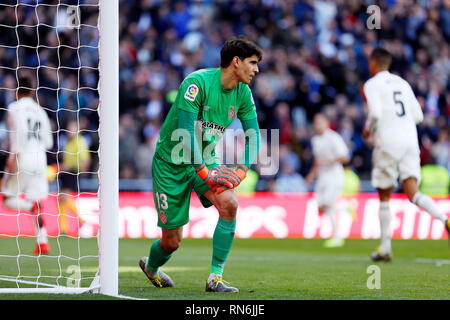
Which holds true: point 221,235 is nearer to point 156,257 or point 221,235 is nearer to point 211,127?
point 156,257

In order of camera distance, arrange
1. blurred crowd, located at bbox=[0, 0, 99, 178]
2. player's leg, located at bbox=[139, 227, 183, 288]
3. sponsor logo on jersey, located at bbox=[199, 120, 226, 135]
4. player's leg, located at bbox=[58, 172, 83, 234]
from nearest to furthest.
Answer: sponsor logo on jersey, located at bbox=[199, 120, 226, 135] → player's leg, located at bbox=[139, 227, 183, 288] → player's leg, located at bbox=[58, 172, 83, 234] → blurred crowd, located at bbox=[0, 0, 99, 178]

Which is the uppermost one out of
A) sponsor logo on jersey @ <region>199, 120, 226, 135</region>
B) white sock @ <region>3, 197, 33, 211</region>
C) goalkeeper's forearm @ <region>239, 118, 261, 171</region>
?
sponsor logo on jersey @ <region>199, 120, 226, 135</region>

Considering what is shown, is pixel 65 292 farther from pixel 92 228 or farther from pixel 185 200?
pixel 92 228

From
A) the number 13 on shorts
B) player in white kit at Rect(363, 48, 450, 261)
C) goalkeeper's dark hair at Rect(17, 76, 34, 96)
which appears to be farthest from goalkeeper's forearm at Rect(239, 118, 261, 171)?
goalkeeper's dark hair at Rect(17, 76, 34, 96)

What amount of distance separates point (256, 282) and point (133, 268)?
198 cm

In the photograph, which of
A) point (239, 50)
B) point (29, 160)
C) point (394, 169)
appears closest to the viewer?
point (239, 50)

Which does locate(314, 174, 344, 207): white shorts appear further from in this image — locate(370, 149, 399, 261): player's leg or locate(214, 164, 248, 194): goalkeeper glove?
locate(214, 164, 248, 194): goalkeeper glove

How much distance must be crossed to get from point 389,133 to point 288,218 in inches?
222

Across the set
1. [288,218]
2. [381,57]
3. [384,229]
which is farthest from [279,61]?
[384,229]

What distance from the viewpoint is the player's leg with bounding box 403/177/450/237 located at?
28.8 feet

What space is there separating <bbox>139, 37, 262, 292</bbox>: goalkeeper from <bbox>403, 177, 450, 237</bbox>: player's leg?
3463 millimetres

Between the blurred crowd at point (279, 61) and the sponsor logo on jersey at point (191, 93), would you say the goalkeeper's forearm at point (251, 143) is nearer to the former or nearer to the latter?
the sponsor logo on jersey at point (191, 93)

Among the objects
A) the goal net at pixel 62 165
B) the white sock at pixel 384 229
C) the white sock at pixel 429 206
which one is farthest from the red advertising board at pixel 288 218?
the white sock at pixel 429 206

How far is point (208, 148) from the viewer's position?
599cm
